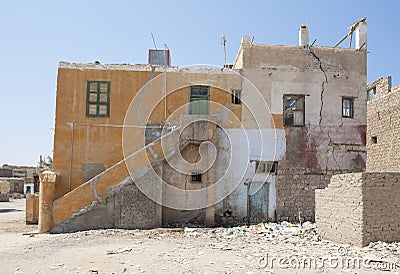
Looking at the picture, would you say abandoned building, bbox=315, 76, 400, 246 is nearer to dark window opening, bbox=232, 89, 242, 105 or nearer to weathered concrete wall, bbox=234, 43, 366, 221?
weathered concrete wall, bbox=234, 43, 366, 221

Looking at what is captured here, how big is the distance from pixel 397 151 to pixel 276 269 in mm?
13773

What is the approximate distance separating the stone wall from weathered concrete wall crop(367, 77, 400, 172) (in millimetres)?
9811

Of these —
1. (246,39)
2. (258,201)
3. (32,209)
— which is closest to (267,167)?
(258,201)

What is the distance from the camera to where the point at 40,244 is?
10703 millimetres

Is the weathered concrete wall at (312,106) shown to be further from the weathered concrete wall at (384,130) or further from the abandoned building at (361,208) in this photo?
the abandoned building at (361,208)

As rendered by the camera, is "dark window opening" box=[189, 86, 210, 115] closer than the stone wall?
No

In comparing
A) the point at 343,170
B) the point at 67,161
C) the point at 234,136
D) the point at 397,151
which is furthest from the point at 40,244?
the point at 397,151

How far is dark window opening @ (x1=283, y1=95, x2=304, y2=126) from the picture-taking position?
643 inches

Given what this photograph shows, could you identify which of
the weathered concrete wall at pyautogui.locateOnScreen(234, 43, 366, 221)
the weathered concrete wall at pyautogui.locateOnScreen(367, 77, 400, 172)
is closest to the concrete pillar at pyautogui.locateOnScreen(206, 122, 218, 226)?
the weathered concrete wall at pyautogui.locateOnScreen(234, 43, 366, 221)

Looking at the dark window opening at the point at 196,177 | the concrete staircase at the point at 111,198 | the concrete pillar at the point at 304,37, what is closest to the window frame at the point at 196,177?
the dark window opening at the point at 196,177

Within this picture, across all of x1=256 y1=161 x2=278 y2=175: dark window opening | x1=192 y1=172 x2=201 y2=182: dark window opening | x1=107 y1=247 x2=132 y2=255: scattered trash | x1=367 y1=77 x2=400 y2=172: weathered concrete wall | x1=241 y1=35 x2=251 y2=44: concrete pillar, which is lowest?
x1=107 y1=247 x2=132 y2=255: scattered trash

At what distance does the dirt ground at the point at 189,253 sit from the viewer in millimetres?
8039

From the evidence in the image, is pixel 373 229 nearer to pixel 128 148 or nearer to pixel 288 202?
pixel 288 202

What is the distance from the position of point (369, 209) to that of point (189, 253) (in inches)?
191
